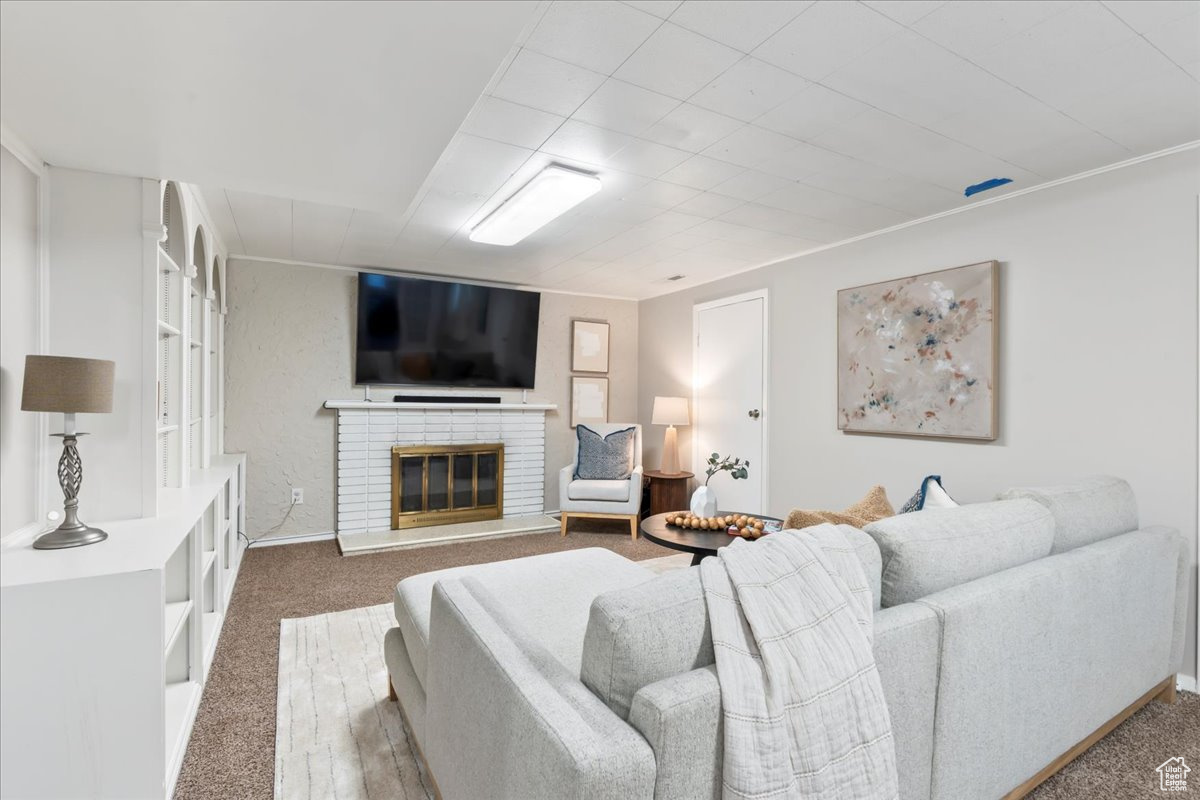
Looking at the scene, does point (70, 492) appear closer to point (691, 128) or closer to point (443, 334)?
point (691, 128)

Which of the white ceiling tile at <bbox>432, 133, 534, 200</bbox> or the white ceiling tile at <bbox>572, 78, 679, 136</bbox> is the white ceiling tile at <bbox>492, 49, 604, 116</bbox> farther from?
the white ceiling tile at <bbox>432, 133, 534, 200</bbox>

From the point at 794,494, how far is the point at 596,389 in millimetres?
2363

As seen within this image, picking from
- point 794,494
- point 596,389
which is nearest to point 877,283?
point 794,494

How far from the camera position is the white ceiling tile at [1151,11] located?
5.03 feet

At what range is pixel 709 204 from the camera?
3117 millimetres

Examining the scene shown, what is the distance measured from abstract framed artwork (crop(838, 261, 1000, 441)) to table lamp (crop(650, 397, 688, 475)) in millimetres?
1583

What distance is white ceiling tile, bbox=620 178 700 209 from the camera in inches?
113

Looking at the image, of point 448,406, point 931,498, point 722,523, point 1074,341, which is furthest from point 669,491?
point 1074,341

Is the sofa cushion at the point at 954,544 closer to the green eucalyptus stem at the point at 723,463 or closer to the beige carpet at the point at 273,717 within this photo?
the beige carpet at the point at 273,717

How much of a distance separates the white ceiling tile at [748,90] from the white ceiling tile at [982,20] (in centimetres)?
41

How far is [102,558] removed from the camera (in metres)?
1.52

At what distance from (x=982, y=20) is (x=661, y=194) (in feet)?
5.15

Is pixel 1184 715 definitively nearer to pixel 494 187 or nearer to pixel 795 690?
pixel 795 690

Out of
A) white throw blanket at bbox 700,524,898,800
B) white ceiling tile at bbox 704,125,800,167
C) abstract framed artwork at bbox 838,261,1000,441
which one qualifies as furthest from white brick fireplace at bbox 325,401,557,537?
white throw blanket at bbox 700,524,898,800
